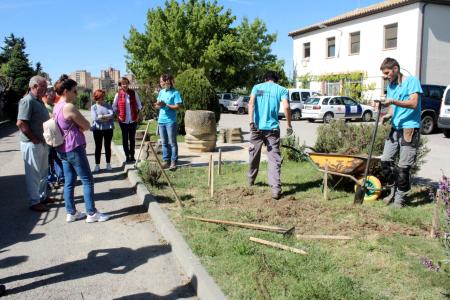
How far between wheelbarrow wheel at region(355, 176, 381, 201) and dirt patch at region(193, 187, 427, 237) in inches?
12.9

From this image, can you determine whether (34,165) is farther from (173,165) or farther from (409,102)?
(409,102)

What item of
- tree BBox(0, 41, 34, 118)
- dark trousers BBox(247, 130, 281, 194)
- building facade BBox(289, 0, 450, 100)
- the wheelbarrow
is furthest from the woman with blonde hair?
tree BBox(0, 41, 34, 118)

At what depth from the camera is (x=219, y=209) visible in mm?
5754

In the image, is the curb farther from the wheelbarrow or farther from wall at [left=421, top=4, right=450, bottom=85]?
wall at [left=421, top=4, right=450, bottom=85]

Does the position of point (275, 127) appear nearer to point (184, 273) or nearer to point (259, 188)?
point (259, 188)

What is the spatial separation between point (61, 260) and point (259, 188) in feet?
10.8

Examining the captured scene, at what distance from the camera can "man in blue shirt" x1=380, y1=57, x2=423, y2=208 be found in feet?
17.5

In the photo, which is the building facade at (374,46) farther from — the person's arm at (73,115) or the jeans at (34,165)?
the person's arm at (73,115)

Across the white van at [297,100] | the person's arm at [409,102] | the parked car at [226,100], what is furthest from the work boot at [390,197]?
the parked car at [226,100]

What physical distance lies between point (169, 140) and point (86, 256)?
426cm

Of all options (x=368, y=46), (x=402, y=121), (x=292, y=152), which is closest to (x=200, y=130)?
(x=292, y=152)

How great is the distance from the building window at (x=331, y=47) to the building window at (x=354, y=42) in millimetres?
1901

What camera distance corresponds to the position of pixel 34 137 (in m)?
6.00

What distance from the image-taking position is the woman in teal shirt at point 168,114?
27.5 feet
